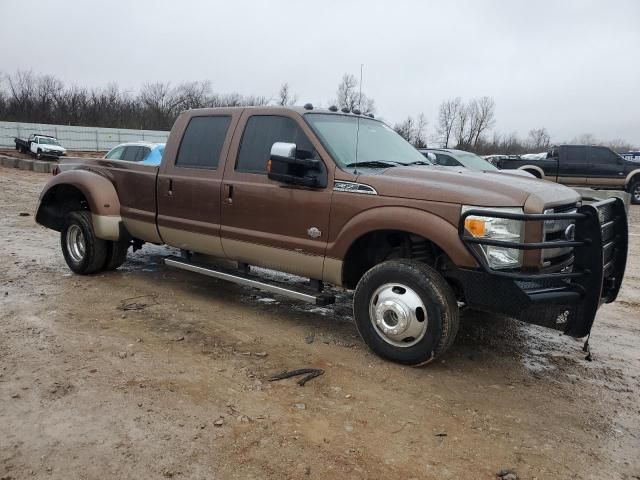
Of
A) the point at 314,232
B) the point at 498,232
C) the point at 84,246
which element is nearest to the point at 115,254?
the point at 84,246

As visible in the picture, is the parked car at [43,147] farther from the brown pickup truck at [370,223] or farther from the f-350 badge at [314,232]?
the f-350 badge at [314,232]

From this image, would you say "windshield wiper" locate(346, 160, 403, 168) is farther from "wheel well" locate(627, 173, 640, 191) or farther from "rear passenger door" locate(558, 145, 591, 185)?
"wheel well" locate(627, 173, 640, 191)

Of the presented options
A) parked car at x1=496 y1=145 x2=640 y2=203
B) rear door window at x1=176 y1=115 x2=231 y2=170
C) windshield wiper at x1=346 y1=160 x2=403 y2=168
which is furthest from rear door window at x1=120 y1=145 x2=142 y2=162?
parked car at x1=496 y1=145 x2=640 y2=203

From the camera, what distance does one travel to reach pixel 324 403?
3.50 metres

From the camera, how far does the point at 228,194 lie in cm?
509

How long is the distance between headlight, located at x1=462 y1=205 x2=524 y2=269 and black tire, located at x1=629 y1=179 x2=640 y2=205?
17317 millimetres

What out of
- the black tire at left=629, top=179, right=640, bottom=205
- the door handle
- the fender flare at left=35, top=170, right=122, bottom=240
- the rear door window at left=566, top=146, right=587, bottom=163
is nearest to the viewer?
the door handle

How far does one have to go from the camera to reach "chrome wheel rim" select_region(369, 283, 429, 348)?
3955 millimetres

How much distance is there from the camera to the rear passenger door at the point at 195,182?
526 centimetres

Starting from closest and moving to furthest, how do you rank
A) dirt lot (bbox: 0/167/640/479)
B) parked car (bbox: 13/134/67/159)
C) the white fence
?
1. dirt lot (bbox: 0/167/640/479)
2. parked car (bbox: 13/134/67/159)
3. the white fence

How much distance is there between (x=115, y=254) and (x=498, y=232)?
4758mm

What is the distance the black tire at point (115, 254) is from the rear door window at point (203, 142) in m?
1.60

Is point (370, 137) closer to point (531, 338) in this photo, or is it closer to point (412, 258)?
point (412, 258)

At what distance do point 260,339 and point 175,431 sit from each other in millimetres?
1607
